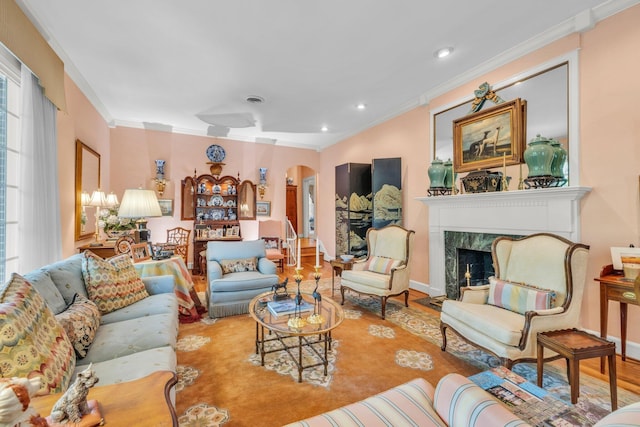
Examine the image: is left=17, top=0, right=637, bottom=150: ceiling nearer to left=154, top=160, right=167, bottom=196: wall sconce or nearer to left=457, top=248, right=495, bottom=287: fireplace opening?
left=154, top=160, right=167, bottom=196: wall sconce

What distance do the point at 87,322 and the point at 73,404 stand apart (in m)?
1.09

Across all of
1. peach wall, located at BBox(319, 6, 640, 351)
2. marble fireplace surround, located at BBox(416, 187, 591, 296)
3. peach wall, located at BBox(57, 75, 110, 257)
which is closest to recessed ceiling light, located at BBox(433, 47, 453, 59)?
peach wall, located at BBox(319, 6, 640, 351)

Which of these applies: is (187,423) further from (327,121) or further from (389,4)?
(327,121)

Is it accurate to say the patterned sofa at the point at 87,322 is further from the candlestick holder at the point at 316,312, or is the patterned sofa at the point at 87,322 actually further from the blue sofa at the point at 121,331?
the candlestick holder at the point at 316,312

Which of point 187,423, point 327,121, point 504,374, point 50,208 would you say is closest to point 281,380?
point 187,423

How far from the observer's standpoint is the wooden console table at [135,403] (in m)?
0.94

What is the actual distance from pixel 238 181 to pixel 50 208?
3.71 meters

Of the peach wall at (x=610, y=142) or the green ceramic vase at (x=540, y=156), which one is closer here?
the peach wall at (x=610, y=142)

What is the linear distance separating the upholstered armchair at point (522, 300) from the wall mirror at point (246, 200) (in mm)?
4792

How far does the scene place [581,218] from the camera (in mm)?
2559

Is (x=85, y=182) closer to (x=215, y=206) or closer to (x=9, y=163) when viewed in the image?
(x=9, y=163)

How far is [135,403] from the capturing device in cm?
101

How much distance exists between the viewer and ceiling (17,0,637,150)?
238cm

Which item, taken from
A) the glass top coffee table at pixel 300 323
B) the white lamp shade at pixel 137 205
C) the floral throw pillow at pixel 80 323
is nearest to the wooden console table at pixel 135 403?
the floral throw pillow at pixel 80 323
